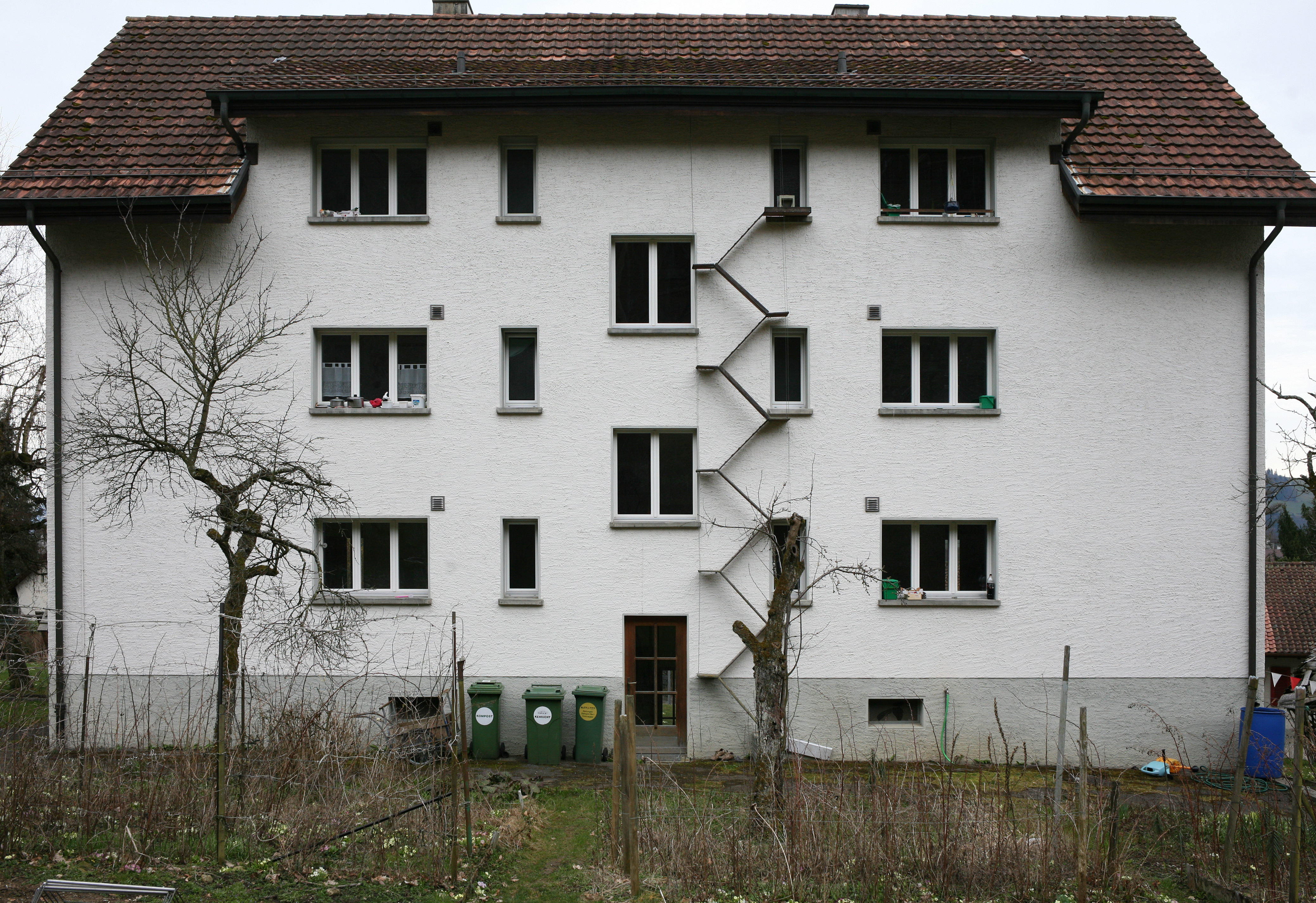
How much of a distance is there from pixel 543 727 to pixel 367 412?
4.90 metres

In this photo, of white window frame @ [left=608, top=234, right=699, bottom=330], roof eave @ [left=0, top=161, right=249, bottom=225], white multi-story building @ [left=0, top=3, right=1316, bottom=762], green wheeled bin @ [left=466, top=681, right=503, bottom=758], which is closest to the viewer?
roof eave @ [left=0, top=161, right=249, bottom=225]

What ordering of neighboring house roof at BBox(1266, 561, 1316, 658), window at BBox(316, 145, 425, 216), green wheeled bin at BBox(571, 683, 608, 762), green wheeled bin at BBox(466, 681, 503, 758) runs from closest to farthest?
green wheeled bin at BBox(466, 681, 503, 758)
green wheeled bin at BBox(571, 683, 608, 762)
window at BBox(316, 145, 425, 216)
neighboring house roof at BBox(1266, 561, 1316, 658)

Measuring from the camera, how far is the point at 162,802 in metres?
7.38

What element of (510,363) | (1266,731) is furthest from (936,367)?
(1266,731)

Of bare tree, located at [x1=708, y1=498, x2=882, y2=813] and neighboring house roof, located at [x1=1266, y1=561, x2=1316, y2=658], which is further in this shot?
neighboring house roof, located at [x1=1266, y1=561, x2=1316, y2=658]

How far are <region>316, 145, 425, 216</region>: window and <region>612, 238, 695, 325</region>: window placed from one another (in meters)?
2.99

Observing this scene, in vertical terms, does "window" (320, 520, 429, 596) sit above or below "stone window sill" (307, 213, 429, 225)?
below

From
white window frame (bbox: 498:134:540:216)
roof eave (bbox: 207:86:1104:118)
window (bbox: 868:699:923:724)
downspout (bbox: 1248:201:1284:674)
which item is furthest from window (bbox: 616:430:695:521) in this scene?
downspout (bbox: 1248:201:1284:674)

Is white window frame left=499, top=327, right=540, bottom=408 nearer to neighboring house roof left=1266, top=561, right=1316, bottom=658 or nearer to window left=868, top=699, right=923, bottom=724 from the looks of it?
window left=868, top=699, right=923, bottom=724

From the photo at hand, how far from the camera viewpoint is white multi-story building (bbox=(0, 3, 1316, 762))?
12844 millimetres

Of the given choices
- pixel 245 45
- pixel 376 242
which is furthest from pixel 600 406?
pixel 245 45

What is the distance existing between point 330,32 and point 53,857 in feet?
41.4

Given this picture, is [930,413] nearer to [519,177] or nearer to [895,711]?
[895,711]

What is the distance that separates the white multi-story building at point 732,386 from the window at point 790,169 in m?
0.06
